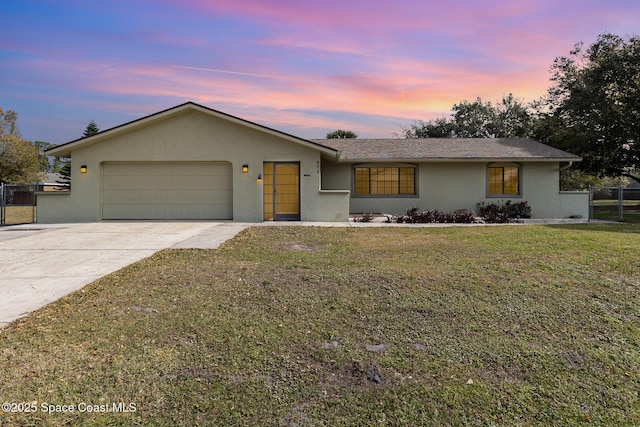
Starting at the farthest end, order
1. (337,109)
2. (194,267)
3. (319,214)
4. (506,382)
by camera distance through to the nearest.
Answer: (337,109) → (319,214) → (194,267) → (506,382)

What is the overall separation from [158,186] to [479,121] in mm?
29942

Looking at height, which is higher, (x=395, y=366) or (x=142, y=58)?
(x=142, y=58)

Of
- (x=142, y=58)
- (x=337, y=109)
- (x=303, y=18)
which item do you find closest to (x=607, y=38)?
(x=337, y=109)

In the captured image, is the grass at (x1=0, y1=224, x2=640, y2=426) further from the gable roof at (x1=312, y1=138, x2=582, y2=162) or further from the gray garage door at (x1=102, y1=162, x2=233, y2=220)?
the gable roof at (x1=312, y1=138, x2=582, y2=162)

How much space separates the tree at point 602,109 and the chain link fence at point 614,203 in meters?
3.41

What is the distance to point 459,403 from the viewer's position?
107 inches

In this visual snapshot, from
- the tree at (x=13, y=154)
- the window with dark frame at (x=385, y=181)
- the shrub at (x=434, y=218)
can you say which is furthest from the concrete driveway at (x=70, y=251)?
the tree at (x=13, y=154)

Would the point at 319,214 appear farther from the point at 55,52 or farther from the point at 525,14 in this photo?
the point at 55,52

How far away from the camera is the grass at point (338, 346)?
263cm

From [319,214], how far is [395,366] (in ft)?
34.3

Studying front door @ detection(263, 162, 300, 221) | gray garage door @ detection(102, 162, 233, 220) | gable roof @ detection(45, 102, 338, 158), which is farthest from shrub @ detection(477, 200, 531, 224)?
gray garage door @ detection(102, 162, 233, 220)

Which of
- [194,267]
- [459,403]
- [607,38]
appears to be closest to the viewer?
[459,403]

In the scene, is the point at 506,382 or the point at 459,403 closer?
the point at 459,403

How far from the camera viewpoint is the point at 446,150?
53.5ft
